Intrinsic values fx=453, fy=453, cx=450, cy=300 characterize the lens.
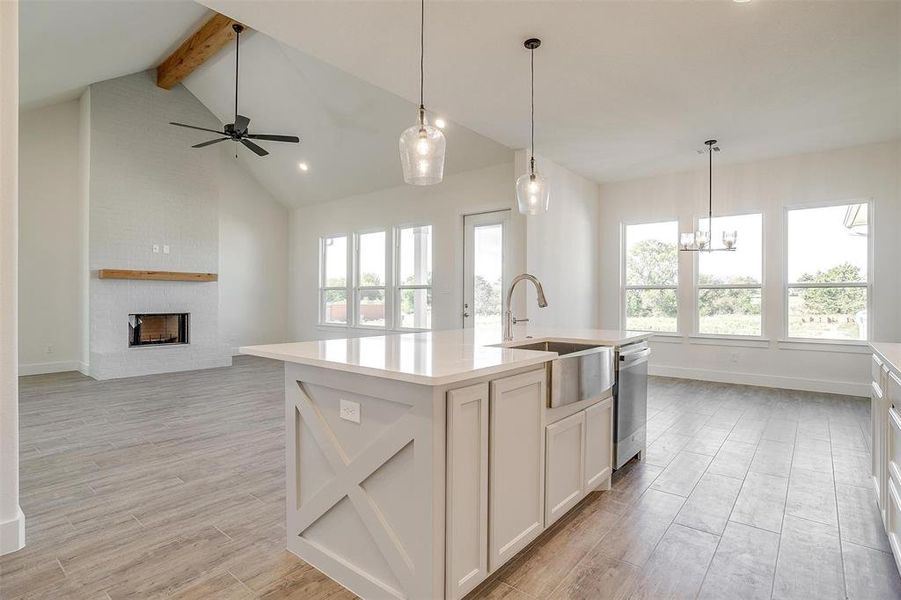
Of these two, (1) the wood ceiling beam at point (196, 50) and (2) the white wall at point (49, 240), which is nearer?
(1) the wood ceiling beam at point (196, 50)

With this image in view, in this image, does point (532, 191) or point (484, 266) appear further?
point (484, 266)

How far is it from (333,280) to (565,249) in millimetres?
4692

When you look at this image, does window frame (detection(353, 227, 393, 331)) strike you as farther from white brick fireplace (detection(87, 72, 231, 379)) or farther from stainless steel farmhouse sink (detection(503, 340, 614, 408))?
stainless steel farmhouse sink (detection(503, 340, 614, 408))

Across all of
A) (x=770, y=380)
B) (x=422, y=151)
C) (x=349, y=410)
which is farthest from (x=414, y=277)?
(x=349, y=410)

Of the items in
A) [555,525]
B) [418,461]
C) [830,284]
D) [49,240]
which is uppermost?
[49,240]

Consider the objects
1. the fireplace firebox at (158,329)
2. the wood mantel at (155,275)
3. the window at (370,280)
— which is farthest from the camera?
the window at (370,280)

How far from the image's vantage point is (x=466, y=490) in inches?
64.7

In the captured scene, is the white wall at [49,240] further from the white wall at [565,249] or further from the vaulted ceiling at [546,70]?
the white wall at [565,249]

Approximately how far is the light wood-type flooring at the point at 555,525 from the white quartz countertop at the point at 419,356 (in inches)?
35.6

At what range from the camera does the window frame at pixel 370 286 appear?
784 centimetres

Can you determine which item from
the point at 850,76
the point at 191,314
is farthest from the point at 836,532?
the point at 191,314

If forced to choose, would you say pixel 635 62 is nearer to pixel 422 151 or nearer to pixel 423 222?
pixel 422 151

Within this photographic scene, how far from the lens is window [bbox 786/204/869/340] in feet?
17.3

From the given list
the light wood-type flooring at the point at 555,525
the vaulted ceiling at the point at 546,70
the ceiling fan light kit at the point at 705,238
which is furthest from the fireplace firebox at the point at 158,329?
the ceiling fan light kit at the point at 705,238
